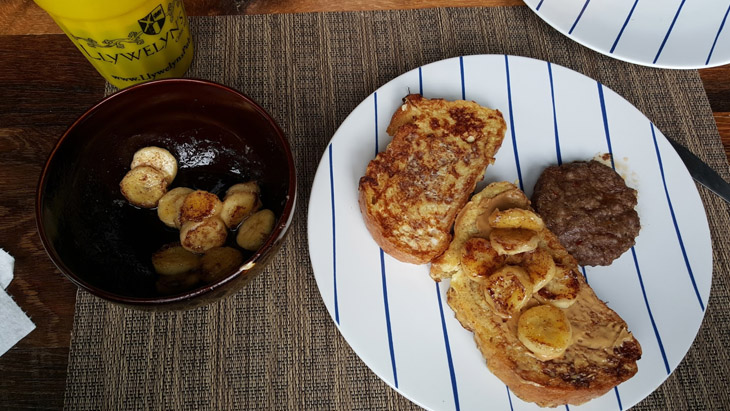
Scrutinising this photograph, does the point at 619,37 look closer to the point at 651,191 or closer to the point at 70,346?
the point at 651,191

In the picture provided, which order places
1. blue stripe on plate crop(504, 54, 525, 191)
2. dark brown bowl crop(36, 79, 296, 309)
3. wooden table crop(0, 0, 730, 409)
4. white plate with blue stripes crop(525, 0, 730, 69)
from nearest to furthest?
dark brown bowl crop(36, 79, 296, 309) < wooden table crop(0, 0, 730, 409) < blue stripe on plate crop(504, 54, 525, 191) < white plate with blue stripes crop(525, 0, 730, 69)

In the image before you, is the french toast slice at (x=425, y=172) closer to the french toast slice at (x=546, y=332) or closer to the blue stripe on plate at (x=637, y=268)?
the french toast slice at (x=546, y=332)

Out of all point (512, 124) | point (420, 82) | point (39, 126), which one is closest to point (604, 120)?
point (512, 124)

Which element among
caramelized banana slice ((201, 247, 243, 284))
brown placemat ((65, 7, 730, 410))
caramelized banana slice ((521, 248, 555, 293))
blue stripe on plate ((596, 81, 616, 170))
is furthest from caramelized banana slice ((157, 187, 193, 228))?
blue stripe on plate ((596, 81, 616, 170))

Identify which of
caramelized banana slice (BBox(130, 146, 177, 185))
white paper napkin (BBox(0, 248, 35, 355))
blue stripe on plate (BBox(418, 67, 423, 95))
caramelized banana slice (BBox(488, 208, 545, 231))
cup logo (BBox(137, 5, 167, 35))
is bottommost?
white paper napkin (BBox(0, 248, 35, 355))

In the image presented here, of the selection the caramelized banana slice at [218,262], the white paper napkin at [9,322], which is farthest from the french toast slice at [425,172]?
the white paper napkin at [9,322]

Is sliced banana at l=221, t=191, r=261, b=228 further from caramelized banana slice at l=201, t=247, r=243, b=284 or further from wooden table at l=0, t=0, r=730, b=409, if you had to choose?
wooden table at l=0, t=0, r=730, b=409
